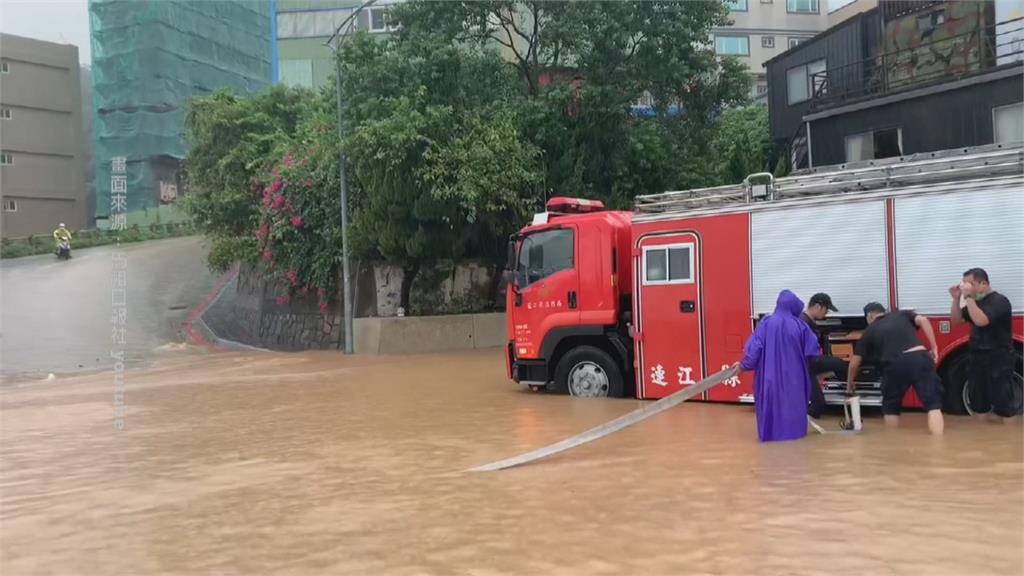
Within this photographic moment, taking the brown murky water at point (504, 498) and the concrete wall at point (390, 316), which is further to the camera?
the concrete wall at point (390, 316)

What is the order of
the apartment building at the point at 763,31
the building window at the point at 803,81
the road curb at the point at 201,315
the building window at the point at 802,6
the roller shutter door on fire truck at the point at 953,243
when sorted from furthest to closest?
1. the building window at the point at 802,6
2. the apartment building at the point at 763,31
3. the building window at the point at 803,81
4. the road curb at the point at 201,315
5. the roller shutter door on fire truck at the point at 953,243

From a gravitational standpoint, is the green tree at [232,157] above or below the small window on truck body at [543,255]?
above

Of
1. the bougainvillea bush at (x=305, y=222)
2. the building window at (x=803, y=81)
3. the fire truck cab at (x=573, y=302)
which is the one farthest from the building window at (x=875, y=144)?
the bougainvillea bush at (x=305, y=222)

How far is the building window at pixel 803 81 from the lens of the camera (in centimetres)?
2591

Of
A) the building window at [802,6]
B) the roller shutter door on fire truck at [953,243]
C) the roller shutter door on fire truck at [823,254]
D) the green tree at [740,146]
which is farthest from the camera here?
the building window at [802,6]

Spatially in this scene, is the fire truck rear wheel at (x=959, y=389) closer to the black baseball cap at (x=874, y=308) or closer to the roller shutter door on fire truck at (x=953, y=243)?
the roller shutter door on fire truck at (x=953, y=243)

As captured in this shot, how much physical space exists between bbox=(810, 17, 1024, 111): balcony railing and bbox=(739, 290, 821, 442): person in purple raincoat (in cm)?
1316

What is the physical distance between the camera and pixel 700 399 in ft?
33.8

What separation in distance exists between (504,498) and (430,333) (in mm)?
15181

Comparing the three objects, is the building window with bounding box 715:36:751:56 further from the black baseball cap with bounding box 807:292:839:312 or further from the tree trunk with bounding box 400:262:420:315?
the black baseball cap with bounding box 807:292:839:312

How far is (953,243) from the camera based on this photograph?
825 centimetres

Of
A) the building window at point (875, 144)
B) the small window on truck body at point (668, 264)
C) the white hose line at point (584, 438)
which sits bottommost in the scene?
the white hose line at point (584, 438)

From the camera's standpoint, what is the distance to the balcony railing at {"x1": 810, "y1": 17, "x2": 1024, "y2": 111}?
18875 millimetres

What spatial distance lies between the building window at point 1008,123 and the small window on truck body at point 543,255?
12.4m
